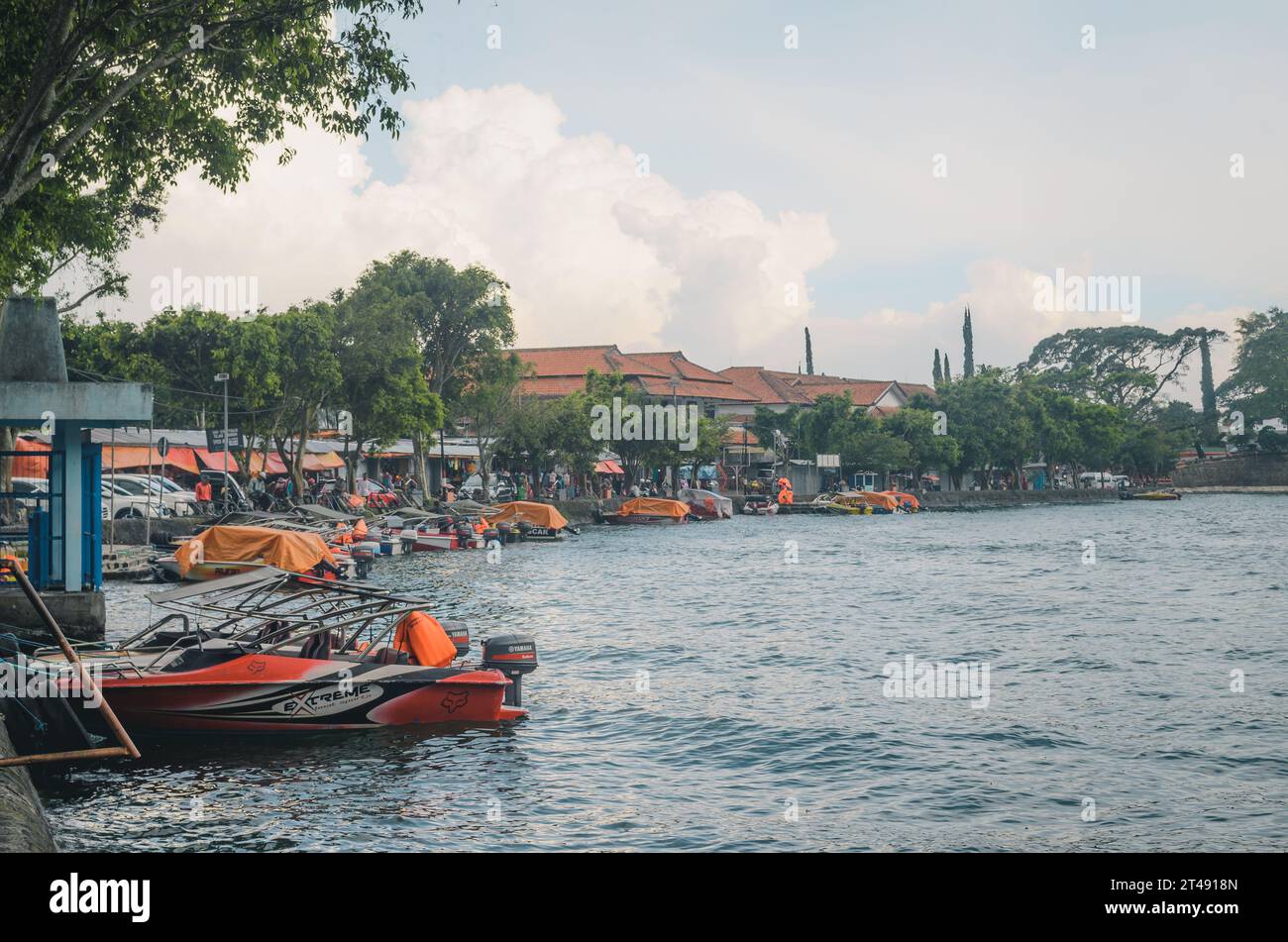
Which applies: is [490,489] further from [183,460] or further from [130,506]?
[130,506]

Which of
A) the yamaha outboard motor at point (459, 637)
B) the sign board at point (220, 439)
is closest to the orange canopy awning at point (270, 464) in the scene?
the sign board at point (220, 439)

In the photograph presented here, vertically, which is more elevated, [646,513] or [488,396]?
[488,396]

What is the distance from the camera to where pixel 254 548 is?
2912 centimetres

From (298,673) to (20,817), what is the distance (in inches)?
244

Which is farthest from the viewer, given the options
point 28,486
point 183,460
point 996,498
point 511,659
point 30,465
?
point 996,498

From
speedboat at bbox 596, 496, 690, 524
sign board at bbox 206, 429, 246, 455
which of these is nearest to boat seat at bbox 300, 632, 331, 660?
sign board at bbox 206, 429, 246, 455

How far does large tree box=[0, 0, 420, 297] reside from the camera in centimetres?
1396

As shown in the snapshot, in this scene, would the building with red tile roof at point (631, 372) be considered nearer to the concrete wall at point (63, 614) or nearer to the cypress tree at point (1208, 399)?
the cypress tree at point (1208, 399)

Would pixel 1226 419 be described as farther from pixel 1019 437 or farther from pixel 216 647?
pixel 216 647

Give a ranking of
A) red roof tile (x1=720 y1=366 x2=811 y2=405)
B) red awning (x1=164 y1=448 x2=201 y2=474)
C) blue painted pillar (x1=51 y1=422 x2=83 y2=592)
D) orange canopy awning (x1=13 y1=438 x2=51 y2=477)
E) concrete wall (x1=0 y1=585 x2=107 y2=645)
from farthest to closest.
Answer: red roof tile (x1=720 y1=366 x2=811 y2=405) → red awning (x1=164 y1=448 x2=201 y2=474) → orange canopy awning (x1=13 y1=438 x2=51 y2=477) → blue painted pillar (x1=51 y1=422 x2=83 y2=592) → concrete wall (x1=0 y1=585 x2=107 y2=645)

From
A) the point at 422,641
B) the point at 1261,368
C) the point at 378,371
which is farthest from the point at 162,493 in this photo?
the point at 1261,368
